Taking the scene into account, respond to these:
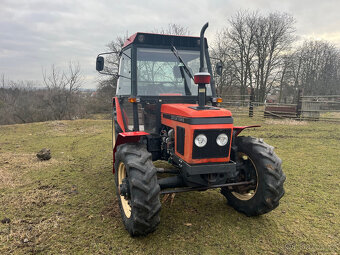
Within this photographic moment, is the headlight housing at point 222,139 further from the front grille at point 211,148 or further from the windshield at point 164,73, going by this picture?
the windshield at point 164,73

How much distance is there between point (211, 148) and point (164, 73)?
1.64m

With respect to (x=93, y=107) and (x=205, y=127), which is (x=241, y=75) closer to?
(x=93, y=107)

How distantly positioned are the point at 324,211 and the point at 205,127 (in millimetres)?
2305

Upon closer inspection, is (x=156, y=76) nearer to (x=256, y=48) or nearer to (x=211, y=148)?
(x=211, y=148)

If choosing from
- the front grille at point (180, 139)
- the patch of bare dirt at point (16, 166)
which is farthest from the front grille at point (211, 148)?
the patch of bare dirt at point (16, 166)

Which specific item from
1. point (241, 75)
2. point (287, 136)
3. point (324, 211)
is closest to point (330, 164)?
point (324, 211)

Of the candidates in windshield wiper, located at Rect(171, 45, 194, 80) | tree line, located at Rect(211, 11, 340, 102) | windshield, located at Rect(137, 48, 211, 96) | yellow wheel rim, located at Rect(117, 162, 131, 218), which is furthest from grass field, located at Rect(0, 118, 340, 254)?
tree line, located at Rect(211, 11, 340, 102)

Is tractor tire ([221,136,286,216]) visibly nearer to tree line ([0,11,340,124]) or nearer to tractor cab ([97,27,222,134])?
tractor cab ([97,27,222,134])

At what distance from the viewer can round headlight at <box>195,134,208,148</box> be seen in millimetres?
2770

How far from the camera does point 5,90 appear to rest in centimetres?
2122

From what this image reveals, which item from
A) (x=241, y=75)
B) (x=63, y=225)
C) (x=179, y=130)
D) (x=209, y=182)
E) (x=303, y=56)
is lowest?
(x=63, y=225)

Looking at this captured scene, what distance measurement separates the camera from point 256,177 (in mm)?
3156

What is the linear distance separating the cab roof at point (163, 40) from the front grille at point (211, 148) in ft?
6.05

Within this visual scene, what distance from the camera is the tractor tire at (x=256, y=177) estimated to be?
9.75 ft
